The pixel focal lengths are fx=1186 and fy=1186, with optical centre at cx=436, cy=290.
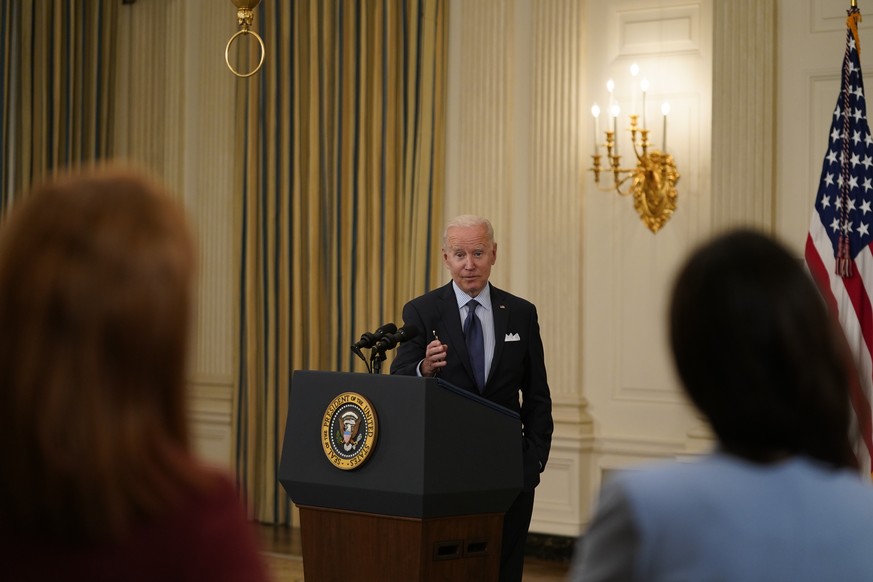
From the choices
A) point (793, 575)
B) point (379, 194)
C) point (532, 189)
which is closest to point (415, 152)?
point (379, 194)

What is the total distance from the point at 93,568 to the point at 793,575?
76 cm

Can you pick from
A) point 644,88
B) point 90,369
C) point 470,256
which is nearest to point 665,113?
point 644,88

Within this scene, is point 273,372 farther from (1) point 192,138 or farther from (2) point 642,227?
(2) point 642,227

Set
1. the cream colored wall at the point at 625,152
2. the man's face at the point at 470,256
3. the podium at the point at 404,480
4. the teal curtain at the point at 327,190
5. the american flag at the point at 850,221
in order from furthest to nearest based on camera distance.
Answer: the teal curtain at the point at 327,190 → the cream colored wall at the point at 625,152 → the american flag at the point at 850,221 → the man's face at the point at 470,256 → the podium at the point at 404,480

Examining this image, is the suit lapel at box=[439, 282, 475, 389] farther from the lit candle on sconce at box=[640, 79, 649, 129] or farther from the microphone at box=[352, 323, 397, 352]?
the lit candle on sconce at box=[640, 79, 649, 129]

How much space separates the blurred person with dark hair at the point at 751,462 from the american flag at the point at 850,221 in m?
4.13

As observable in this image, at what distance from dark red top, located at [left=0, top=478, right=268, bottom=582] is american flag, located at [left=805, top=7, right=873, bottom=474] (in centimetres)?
455

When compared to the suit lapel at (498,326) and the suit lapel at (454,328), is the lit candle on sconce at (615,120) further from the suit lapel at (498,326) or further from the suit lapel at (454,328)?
the suit lapel at (454,328)

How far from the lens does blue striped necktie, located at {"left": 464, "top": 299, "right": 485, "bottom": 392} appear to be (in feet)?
16.1

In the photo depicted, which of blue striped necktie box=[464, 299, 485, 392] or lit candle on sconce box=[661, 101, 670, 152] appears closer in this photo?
blue striped necktie box=[464, 299, 485, 392]

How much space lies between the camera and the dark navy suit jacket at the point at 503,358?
15.9 ft

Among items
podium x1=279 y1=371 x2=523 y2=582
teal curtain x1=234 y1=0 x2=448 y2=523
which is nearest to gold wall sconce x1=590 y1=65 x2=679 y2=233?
teal curtain x1=234 y1=0 x2=448 y2=523

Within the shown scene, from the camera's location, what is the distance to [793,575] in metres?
1.34

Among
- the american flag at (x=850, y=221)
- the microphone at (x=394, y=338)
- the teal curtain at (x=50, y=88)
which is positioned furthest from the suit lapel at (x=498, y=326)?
the teal curtain at (x=50, y=88)
